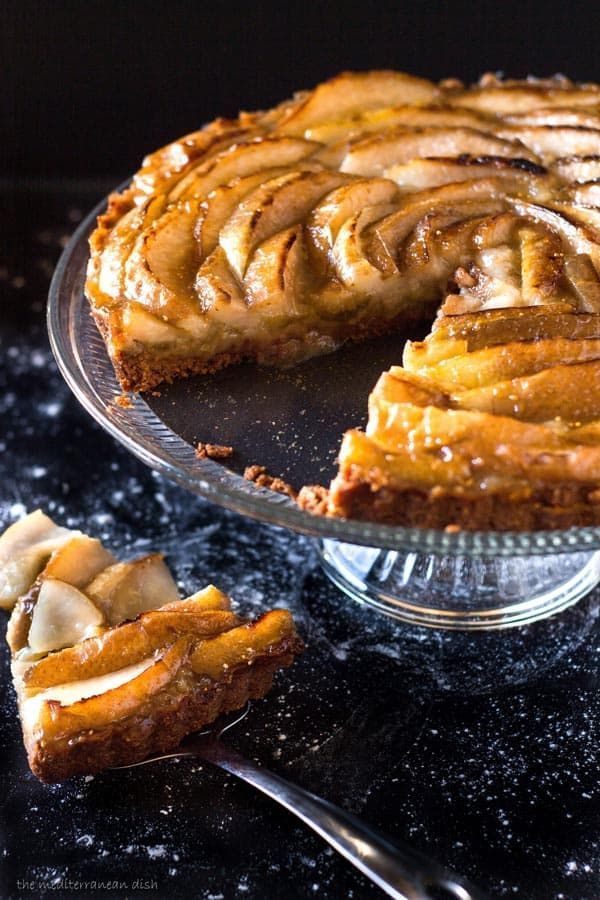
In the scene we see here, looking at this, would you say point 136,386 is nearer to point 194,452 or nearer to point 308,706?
point 194,452

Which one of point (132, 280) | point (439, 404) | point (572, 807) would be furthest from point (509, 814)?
point (132, 280)

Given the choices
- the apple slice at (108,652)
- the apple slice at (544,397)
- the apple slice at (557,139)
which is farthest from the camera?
the apple slice at (557,139)

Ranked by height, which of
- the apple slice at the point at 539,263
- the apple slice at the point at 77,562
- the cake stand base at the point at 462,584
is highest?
the apple slice at the point at 539,263

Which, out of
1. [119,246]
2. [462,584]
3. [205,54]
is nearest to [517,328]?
[462,584]

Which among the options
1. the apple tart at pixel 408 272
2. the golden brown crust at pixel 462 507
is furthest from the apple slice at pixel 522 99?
the golden brown crust at pixel 462 507

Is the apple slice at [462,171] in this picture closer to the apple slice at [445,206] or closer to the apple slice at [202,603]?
the apple slice at [445,206]

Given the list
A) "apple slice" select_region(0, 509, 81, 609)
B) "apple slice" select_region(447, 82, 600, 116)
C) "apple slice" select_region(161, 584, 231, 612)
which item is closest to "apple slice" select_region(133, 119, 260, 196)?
"apple slice" select_region(447, 82, 600, 116)
